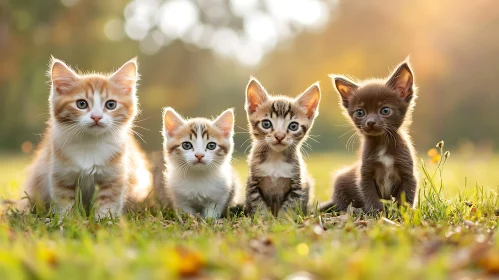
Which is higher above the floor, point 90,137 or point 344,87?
point 344,87

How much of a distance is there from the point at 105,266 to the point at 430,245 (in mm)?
1554

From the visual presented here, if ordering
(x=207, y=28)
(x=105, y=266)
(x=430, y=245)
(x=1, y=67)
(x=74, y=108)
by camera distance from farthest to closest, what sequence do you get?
(x=207, y=28) → (x=1, y=67) → (x=74, y=108) → (x=430, y=245) → (x=105, y=266)

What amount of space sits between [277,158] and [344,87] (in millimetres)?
753

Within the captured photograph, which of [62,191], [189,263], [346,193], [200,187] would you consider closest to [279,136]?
[200,187]

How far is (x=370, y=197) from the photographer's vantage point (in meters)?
3.86

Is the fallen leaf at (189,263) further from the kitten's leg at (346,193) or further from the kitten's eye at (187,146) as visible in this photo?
the kitten's leg at (346,193)

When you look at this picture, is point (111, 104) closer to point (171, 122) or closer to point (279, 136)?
point (171, 122)

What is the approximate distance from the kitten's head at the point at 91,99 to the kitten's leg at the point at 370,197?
1824 millimetres

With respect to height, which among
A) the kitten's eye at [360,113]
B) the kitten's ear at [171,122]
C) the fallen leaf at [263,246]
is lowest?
the fallen leaf at [263,246]

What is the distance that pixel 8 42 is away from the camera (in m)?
17.9

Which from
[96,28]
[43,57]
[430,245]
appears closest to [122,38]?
[96,28]

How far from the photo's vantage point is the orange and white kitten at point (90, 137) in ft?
12.3

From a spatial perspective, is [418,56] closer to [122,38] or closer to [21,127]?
[122,38]

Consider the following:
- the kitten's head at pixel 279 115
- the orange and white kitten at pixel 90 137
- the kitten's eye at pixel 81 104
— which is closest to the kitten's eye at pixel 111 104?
the orange and white kitten at pixel 90 137
